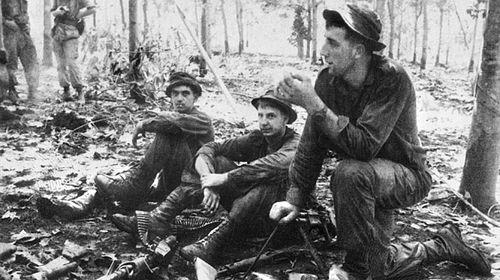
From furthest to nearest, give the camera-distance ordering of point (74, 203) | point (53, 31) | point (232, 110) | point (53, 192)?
point (232, 110) < point (53, 31) < point (53, 192) < point (74, 203)

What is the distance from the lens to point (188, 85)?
13.4ft

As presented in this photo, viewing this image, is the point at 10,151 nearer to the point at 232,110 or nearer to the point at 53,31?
the point at 53,31

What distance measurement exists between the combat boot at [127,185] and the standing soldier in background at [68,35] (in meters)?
4.34

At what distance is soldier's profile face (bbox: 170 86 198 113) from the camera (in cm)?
409

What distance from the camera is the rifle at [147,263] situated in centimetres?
297

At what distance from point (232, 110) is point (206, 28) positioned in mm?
7260

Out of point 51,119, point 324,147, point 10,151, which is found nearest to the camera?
point 324,147

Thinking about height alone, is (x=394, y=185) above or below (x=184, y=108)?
below

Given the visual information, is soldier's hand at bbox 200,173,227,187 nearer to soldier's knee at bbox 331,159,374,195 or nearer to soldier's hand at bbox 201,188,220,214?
soldier's hand at bbox 201,188,220,214

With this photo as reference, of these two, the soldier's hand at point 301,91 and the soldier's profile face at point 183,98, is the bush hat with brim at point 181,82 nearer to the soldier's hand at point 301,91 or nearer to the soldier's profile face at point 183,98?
the soldier's profile face at point 183,98

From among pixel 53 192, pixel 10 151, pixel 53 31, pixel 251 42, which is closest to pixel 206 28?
pixel 53 31

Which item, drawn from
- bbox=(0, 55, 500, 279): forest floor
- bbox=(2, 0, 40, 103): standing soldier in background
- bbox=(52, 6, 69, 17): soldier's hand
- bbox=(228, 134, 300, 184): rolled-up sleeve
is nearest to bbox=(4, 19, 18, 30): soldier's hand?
bbox=(2, 0, 40, 103): standing soldier in background

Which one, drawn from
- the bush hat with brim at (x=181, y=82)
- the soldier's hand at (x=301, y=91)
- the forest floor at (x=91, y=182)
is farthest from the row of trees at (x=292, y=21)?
the soldier's hand at (x=301, y=91)

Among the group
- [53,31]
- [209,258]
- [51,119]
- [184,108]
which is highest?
[53,31]
